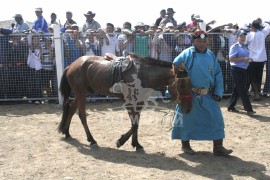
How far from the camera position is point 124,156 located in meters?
5.77

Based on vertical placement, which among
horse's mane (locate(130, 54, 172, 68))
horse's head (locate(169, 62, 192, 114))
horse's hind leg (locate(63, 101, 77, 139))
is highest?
horse's mane (locate(130, 54, 172, 68))

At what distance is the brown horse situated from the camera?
208 inches

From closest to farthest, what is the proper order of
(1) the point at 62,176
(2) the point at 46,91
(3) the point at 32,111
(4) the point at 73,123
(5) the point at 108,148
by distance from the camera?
(1) the point at 62,176 < (5) the point at 108,148 < (4) the point at 73,123 < (3) the point at 32,111 < (2) the point at 46,91

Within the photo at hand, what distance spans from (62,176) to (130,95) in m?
1.60

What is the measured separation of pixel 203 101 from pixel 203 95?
0.09 m

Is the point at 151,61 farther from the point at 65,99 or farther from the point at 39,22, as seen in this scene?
the point at 39,22

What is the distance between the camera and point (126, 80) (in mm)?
5777

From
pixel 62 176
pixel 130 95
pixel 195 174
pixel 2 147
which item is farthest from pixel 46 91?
pixel 195 174

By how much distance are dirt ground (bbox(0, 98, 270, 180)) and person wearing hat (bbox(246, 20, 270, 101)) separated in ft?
4.88

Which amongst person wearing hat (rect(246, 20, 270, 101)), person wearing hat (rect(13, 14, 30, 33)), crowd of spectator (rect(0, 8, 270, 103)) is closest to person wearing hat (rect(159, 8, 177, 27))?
crowd of spectator (rect(0, 8, 270, 103))

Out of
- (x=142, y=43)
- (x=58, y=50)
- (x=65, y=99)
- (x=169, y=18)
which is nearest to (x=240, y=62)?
(x=142, y=43)

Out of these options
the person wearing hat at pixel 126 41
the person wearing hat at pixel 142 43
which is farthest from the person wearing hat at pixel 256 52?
the person wearing hat at pixel 126 41

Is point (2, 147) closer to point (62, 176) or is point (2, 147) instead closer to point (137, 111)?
point (62, 176)

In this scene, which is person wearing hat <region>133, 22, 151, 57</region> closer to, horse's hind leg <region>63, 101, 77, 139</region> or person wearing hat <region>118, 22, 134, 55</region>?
person wearing hat <region>118, 22, 134, 55</region>
